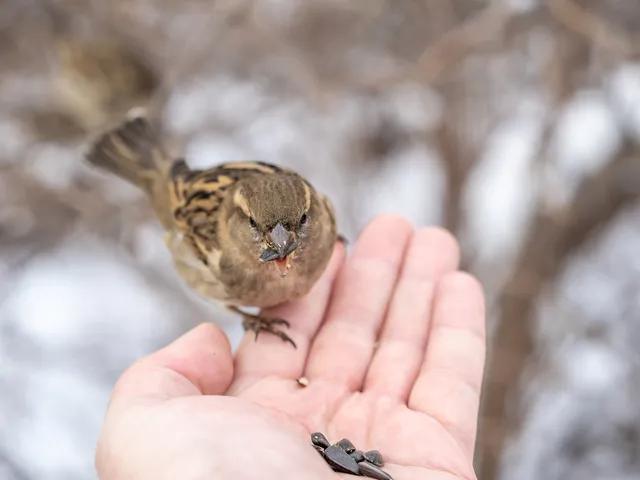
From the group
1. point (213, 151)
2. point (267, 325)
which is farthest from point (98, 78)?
point (267, 325)

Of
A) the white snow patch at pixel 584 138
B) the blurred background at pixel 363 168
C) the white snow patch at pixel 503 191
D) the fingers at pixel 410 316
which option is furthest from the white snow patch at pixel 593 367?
the fingers at pixel 410 316

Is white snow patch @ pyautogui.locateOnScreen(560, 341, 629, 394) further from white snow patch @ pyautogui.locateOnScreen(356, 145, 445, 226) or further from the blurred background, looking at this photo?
white snow patch @ pyautogui.locateOnScreen(356, 145, 445, 226)

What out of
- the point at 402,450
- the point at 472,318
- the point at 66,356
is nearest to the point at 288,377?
the point at 402,450

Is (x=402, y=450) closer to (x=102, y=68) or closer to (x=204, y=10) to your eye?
(x=204, y=10)

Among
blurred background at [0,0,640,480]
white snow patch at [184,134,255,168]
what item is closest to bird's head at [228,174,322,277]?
blurred background at [0,0,640,480]

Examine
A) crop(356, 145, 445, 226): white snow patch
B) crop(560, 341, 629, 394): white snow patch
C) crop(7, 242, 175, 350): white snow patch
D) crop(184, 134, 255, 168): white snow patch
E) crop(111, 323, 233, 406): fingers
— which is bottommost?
crop(111, 323, 233, 406): fingers

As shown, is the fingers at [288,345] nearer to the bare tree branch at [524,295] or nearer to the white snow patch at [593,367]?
the bare tree branch at [524,295]
